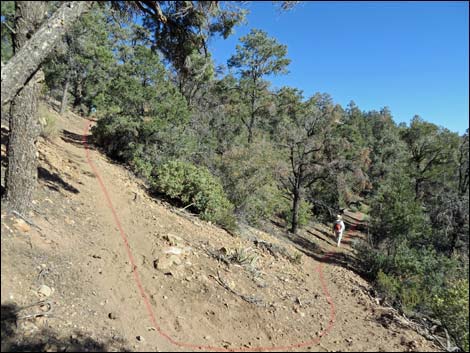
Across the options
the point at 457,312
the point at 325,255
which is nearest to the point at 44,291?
the point at 457,312

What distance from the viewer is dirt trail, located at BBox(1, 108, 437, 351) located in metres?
3.75

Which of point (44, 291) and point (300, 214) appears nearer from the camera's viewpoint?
point (44, 291)

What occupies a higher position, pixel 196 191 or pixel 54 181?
pixel 196 191

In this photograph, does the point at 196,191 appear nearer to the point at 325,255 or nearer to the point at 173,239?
the point at 173,239

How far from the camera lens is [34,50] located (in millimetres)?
3770

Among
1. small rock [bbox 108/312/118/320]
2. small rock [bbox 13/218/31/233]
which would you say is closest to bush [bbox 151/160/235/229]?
small rock [bbox 13/218/31/233]

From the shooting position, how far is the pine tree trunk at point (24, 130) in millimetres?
4469

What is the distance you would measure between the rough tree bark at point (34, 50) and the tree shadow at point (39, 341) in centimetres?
232

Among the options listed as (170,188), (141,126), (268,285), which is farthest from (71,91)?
(268,285)

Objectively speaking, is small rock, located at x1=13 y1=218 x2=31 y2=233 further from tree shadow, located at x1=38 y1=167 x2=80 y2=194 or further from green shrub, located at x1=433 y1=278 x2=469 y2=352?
green shrub, located at x1=433 y1=278 x2=469 y2=352

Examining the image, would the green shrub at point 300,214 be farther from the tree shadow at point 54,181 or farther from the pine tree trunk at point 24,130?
the pine tree trunk at point 24,130

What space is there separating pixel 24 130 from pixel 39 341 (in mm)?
2949

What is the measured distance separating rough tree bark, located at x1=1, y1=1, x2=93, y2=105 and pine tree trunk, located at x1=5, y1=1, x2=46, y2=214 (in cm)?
86

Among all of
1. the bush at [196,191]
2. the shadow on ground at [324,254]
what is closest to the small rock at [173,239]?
the bush at [196,191]
